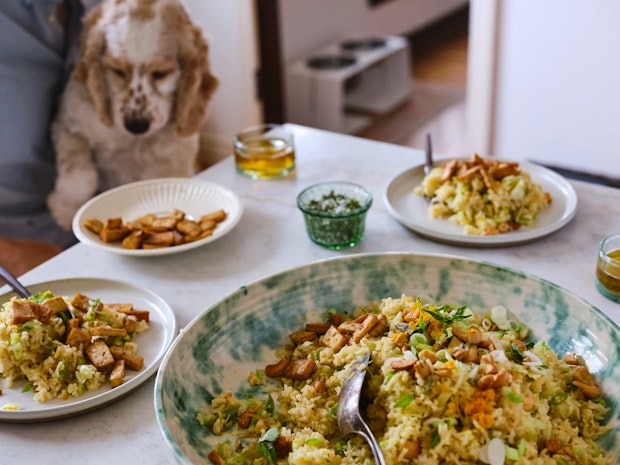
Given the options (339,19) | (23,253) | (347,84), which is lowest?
(347,84)

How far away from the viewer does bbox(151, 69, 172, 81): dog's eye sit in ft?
6.94

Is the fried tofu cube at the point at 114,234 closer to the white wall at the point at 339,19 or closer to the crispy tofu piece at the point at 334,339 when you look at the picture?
the crispy tofu piece at the point at 334,339

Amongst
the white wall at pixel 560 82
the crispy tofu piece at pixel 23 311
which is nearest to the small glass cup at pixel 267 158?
the crispy tofu piece at pixel 23 311

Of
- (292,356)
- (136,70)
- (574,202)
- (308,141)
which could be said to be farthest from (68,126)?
(574,202)

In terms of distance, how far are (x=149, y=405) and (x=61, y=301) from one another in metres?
0.25

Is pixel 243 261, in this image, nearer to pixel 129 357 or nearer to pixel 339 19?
pixel 129 357

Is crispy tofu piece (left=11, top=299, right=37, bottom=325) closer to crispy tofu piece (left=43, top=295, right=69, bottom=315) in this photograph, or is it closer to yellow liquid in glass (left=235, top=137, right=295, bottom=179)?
crispy tofu piece (left=43, top=295, right=69, bottom=315)

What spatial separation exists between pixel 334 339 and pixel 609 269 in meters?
0.51

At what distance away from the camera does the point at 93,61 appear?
6.82ft

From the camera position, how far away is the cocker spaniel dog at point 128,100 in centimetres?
206

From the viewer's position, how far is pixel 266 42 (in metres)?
3.50

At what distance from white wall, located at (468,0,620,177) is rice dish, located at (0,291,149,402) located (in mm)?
2097

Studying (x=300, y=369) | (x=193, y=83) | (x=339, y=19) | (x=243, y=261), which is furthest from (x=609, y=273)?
(x=339, y=19)

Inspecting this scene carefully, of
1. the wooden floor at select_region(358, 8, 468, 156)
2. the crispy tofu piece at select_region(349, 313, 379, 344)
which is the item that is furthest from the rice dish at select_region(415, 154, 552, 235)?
the wooden floor at select_region(358, 8, 468, 156)
